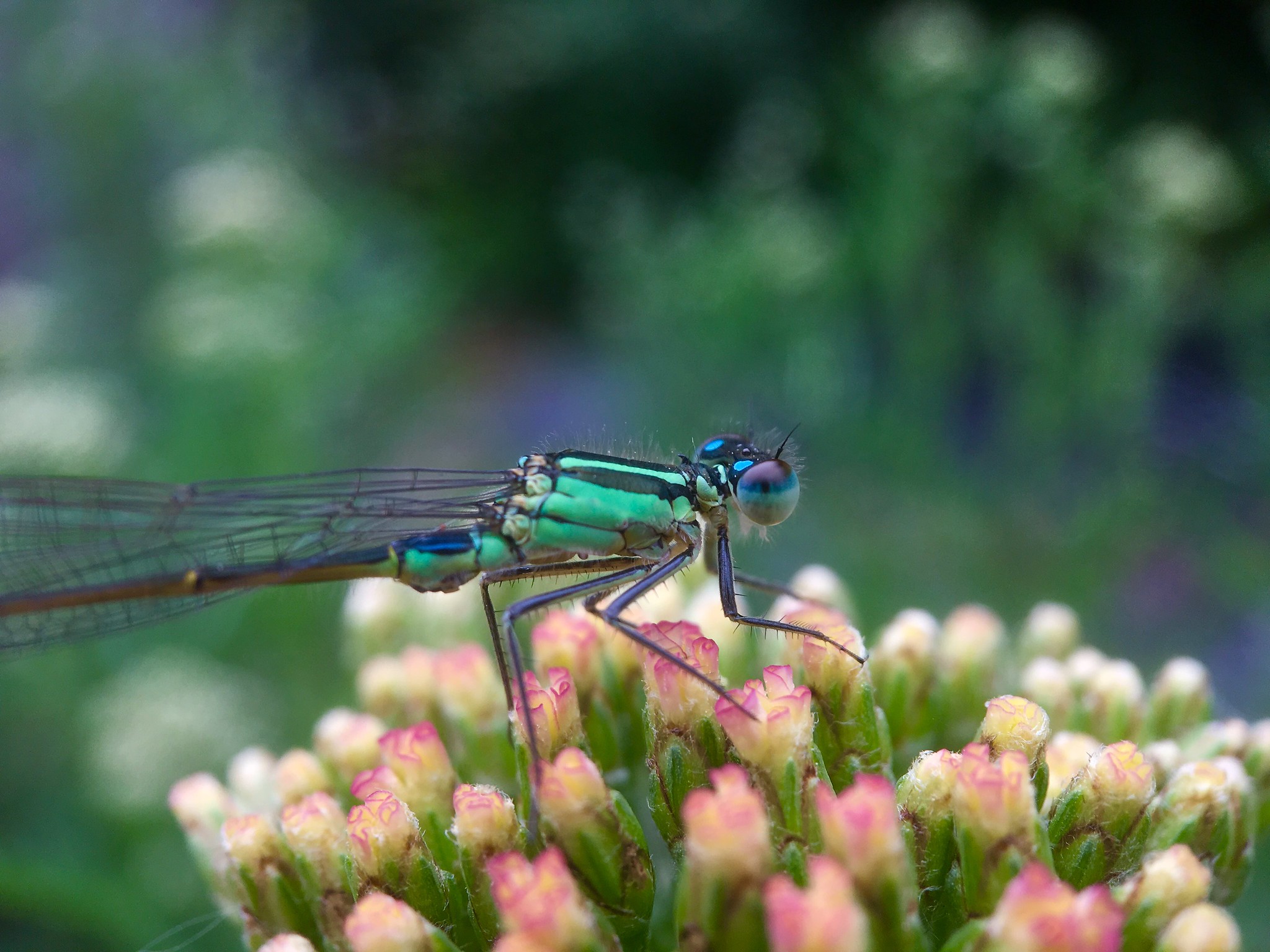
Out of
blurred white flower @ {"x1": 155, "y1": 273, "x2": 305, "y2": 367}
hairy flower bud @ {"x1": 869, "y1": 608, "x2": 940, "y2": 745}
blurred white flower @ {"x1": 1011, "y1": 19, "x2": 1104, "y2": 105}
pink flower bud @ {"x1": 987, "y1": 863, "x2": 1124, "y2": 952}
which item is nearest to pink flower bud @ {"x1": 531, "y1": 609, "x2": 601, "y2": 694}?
hairy flower bud @ {"x1": 869, "y1": 608, "x2": 940, "y2": 745}

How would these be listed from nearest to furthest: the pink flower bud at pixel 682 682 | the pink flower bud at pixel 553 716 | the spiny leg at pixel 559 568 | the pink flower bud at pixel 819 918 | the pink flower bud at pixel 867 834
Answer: the pink flower bud at pixel 819 918 → the pink flower bud at pixel 867 834 → the pink flower bud at pixel 682 682 → the pink flower bud at pixel 553 716 → the spiny leg at pixel 559 568

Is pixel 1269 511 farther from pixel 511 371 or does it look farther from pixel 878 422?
pixel 511 371

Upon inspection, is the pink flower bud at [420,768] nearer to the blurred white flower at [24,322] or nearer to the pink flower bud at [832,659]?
the pink flower bud at [832,659]

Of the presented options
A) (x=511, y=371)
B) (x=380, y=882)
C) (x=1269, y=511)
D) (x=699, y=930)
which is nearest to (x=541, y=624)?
(x=380, y=882)

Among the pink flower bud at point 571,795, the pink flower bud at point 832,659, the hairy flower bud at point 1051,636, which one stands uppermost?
the hairy flower bud at point 1051,636

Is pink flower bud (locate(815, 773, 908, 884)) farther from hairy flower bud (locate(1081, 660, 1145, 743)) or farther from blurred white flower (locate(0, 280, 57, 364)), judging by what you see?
blurred white flower (locate(0, 280, 57, 364))

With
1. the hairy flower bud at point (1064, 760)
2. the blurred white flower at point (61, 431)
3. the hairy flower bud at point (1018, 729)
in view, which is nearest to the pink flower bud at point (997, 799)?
the hairy flower bud at point (1018, 729)

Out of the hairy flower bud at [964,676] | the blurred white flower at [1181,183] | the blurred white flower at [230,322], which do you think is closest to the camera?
the hairy flower bud at [964,676]
